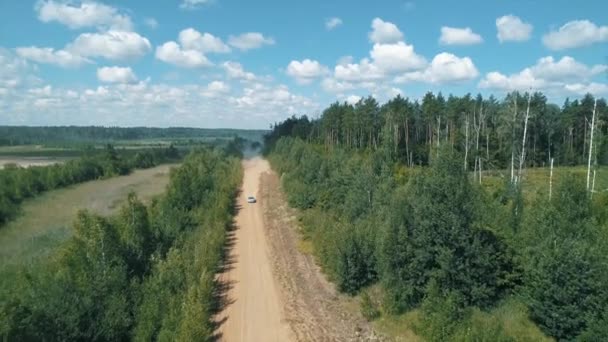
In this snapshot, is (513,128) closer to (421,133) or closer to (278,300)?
(278,300)

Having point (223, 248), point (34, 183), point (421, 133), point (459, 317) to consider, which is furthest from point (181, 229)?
point (421, 133)

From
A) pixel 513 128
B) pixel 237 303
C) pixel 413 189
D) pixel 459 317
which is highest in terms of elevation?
pixel 513 128

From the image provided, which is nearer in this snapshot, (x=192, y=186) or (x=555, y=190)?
(x=555, y=190)

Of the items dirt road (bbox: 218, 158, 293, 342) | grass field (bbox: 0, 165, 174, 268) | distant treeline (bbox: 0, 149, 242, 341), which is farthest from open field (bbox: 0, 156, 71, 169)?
distant treeline (bbox: 0, 149, 242, 341)

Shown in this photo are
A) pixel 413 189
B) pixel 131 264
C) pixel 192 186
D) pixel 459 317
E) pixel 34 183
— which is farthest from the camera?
pixel 34 183

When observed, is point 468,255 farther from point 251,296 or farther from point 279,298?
point 251,296

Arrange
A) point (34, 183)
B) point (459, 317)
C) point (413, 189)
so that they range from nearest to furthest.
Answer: point (459, 317), point (413, 189), point (34, 183)
